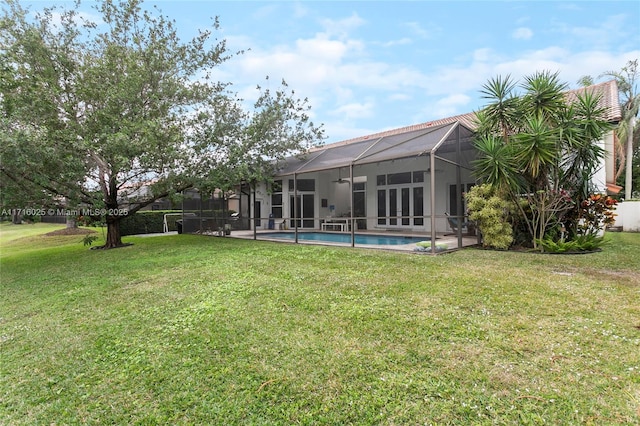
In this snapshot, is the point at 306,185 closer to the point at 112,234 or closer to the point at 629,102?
the point at 112,234

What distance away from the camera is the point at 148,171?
10.8m

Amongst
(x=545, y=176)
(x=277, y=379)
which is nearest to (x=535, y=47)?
(x=545, y=176)

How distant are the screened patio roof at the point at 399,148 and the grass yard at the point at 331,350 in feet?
13.5

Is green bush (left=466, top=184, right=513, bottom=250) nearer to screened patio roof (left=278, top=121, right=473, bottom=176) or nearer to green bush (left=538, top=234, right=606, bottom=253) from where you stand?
green bush (left=538, top=234, right=606, bottom=253)

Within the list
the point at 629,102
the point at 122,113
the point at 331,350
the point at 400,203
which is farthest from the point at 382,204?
the point at 629,102

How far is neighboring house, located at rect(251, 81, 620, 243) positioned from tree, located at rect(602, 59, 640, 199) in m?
8.54

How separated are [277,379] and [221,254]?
261 inches

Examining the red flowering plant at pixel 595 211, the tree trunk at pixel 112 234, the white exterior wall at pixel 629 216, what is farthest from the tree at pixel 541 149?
the tree trunk at pixel 112 234

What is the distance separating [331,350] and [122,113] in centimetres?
1011

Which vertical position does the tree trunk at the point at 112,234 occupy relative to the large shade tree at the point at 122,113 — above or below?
below

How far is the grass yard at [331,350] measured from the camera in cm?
214

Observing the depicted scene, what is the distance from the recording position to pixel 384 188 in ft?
51.6

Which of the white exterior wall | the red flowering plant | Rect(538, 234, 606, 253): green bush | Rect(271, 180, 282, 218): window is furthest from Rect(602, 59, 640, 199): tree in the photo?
Rect(271, 180, 282, 218): window

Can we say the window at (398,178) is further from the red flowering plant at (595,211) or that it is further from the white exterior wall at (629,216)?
the white exterior wall at (629,216)
